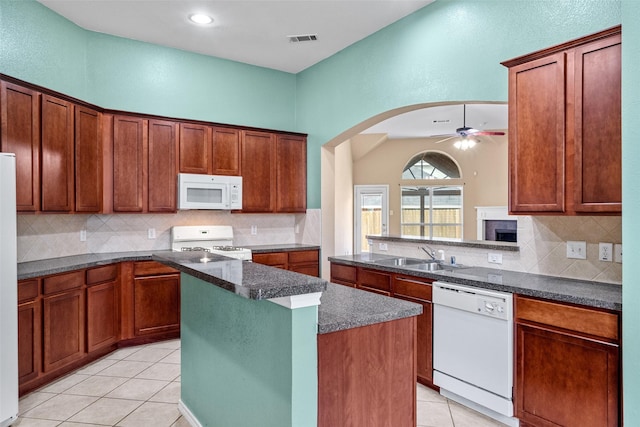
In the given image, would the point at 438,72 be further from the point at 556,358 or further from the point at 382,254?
the point at 556,358

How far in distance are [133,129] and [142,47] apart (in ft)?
3.35

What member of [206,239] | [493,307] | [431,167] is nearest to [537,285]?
[493,307]

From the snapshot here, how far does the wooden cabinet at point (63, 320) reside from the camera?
3268 millimetres

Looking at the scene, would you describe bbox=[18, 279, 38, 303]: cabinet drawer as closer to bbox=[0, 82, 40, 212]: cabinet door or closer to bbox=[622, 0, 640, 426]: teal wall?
bbox=[0, 82, 40, 212]: cabinet door

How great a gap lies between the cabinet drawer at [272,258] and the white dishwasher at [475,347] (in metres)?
2.30

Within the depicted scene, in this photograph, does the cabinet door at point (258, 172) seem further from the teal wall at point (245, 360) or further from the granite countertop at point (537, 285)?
the teal wall at point (245, 360)

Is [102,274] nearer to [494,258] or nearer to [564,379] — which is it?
[494,258]

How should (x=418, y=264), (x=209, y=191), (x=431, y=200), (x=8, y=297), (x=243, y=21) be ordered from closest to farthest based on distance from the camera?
(x=8, y=297) < (x=418, y=264) < (x=243, y=21) < (x=209, y=191) < (x=431, y=200)

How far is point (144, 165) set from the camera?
4.38 meters

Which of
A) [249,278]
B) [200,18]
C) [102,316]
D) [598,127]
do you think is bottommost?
[102,316]

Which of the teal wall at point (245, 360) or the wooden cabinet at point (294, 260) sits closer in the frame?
the teal wall at point (245, 360)

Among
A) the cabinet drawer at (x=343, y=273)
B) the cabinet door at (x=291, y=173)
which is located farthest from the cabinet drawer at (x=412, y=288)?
the cabinet door at (x=291, y=173)

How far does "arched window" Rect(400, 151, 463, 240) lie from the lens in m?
9.93

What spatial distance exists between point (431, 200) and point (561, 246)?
7.29m
